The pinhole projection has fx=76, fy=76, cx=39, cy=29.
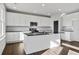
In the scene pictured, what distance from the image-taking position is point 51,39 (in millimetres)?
3871

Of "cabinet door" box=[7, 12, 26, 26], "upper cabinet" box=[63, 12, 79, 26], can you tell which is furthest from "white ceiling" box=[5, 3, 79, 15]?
"upper cabinet" box=[63, 12, 79, 26]

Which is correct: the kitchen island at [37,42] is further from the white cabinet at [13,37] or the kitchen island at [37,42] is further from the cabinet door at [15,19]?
the cabinet door at [15,19]

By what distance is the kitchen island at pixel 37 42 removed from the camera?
120 inches

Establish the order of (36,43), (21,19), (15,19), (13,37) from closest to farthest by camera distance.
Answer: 1. (36,43)
2. (13,37)
3. (15,19)
4. (21,19)

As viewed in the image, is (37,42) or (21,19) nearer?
(37,42)

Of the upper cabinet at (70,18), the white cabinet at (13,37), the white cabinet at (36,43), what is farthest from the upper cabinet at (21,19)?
the white cabinet at (36,43)

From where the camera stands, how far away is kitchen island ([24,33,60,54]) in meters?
3.06

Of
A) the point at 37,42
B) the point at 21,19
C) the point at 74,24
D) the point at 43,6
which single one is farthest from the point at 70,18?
the point at 37,42

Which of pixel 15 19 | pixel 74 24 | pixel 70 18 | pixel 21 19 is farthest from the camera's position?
pixel 70 18

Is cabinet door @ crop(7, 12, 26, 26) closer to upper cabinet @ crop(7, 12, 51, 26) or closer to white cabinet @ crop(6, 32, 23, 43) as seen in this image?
upper cabinet @ crop(7, 12, 51, 26)

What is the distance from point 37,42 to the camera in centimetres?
331

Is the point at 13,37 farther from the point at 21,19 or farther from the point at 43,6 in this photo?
the point at 43,6

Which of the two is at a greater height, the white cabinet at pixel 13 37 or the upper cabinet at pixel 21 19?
the upper cabinet at pixel 21 19

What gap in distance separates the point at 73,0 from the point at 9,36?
190 inches
